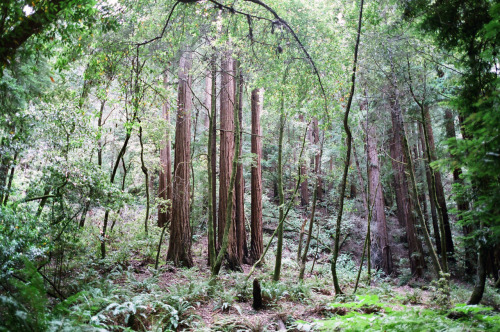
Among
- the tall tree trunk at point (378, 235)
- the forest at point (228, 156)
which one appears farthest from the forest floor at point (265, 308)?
the tall tree trunk at point (378, 235)

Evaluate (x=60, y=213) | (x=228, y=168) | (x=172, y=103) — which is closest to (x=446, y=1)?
(x=172, y=103)

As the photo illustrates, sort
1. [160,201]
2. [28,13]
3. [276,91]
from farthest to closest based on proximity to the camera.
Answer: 1. [160,201]
2. [276,91]
3. [28,13]

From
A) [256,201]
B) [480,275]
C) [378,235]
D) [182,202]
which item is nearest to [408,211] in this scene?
[378,235]

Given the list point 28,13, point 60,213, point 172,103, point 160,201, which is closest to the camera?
point 28,13

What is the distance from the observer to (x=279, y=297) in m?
6.87

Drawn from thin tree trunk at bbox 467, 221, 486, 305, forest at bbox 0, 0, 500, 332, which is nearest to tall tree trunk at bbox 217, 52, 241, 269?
A: forest at bbox 0, 0, 500, 332

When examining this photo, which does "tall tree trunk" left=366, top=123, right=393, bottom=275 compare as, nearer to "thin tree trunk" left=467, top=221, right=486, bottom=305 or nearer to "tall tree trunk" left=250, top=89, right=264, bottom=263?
"tall tree trunk" left=250, top=89, right=264, bottom=263

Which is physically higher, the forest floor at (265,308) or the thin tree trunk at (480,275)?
the thin tree trunk at (480,275)

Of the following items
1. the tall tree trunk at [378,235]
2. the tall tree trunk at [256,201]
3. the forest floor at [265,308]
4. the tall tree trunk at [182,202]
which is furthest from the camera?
the tall tree trunk at [378,235]

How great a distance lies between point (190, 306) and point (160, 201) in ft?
24.0

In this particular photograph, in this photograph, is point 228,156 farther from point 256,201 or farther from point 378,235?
point 378,235

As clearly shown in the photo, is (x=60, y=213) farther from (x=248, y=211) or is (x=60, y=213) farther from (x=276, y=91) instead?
(x=248, y=211)

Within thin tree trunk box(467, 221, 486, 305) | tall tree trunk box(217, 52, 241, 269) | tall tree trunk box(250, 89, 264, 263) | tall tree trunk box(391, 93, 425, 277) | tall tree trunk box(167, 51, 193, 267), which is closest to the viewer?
thin tree trunk box(467, 221, 486, 305)

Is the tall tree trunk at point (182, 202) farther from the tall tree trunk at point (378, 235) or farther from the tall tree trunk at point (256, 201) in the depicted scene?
the tall tree trunk at point (378, 235)
